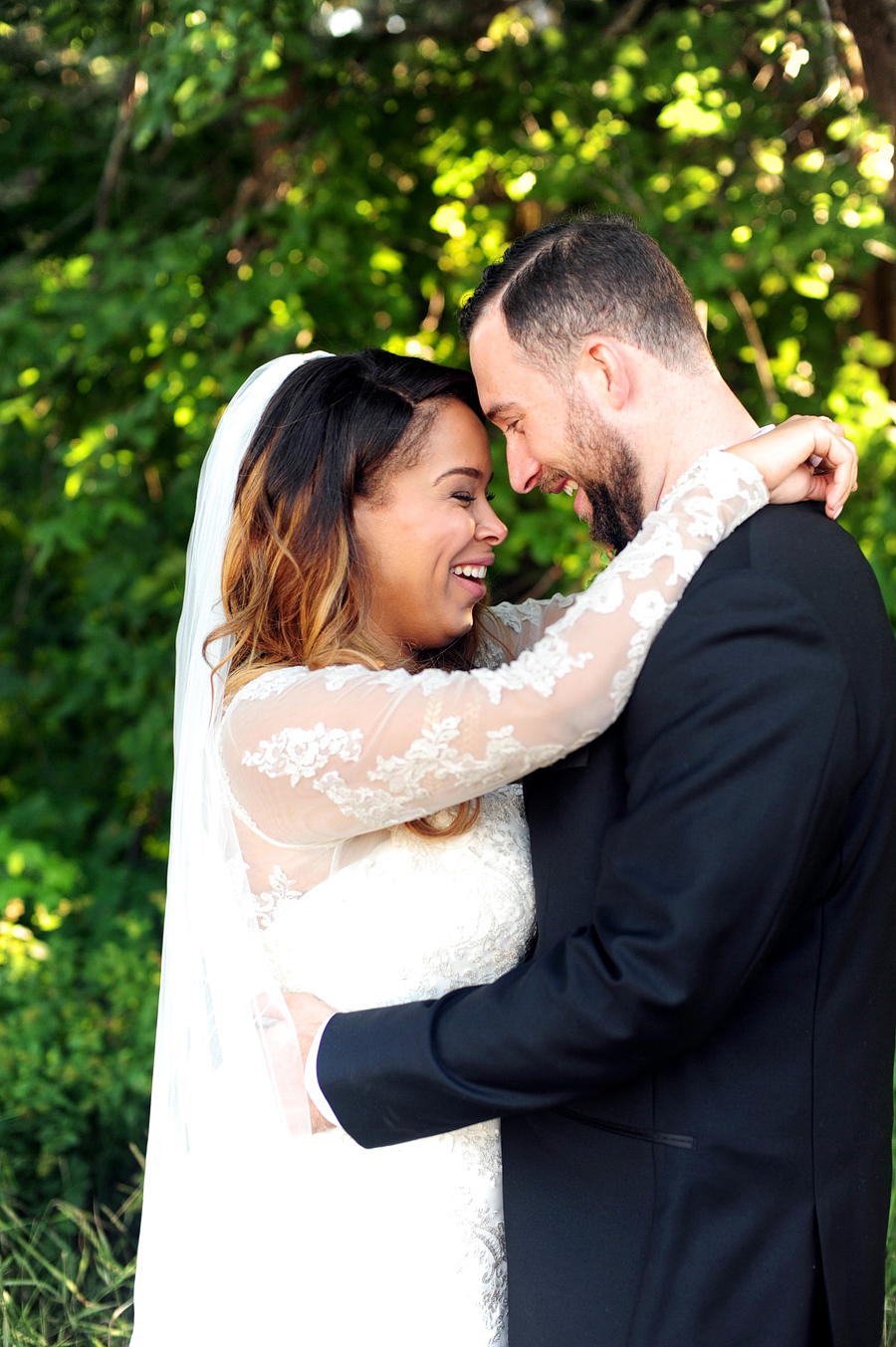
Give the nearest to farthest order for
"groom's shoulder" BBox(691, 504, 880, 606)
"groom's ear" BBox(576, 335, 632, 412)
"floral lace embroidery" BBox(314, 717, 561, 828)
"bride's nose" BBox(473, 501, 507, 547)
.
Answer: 1. "groom's shoulder" BBox(691, 504, 880, 606)
2. "floral lace embroidery" BBox(314, 717, 561, 828)
3. "groom's ear" BBox(576, 335, 632, 412)
4. "bride's nose" BBox(473, 501, 507, 547)

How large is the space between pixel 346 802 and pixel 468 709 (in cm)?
27

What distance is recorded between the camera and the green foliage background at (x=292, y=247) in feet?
13.7

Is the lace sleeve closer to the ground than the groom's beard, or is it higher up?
closer to the ground

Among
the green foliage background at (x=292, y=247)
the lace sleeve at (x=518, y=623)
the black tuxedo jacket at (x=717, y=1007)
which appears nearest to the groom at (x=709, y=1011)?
the black tuxedo jacket at (x=717, y=1007)

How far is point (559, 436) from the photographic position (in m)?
2.06

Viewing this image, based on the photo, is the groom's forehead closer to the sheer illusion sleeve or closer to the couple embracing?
the couple embracing

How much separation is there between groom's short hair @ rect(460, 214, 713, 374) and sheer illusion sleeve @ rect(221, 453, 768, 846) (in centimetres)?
33

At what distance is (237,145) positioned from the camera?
17.6ft

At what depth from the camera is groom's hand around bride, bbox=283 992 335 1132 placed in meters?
2.01

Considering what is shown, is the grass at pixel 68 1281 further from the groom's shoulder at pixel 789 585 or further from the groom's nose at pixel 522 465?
the groom's nose at pixel 522 465

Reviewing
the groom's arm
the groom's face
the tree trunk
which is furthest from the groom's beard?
the tree trunk

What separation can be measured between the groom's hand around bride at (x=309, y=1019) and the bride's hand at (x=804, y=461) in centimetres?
115

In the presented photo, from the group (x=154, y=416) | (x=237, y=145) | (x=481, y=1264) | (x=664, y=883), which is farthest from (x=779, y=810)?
(x=237, y=145)

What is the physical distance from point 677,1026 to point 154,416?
12.4ft
